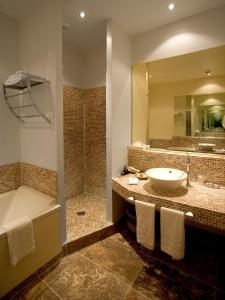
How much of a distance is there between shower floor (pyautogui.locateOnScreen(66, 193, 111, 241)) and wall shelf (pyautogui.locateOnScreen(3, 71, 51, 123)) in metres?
1.33

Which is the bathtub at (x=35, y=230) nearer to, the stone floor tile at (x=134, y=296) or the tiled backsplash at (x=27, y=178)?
the tiled backsplash at (x=27, y=178)

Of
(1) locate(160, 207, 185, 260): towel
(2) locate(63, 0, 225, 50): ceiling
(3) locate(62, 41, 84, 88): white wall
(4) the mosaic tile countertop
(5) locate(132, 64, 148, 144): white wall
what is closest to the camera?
(4) the mosaic tile countertop

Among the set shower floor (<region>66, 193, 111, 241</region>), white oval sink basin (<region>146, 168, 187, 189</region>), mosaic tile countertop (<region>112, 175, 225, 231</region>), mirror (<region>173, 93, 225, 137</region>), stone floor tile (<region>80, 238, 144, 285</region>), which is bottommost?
stone floor tile (<region>80, 238, 144, 285</region>)

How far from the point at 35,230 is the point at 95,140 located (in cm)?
179

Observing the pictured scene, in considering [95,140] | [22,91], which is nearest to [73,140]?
[95,140]

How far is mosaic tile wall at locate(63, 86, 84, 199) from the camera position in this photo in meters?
3.06

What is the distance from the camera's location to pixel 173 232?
5.52 ft

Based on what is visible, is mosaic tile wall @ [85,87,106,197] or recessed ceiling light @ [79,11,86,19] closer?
recessed ceiling light @ [79,11,86,19]

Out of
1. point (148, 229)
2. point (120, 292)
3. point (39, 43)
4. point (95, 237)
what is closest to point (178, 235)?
point (148, 229)

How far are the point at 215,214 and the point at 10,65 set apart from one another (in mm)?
2644

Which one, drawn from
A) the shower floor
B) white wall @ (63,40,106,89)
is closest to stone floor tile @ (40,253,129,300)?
the shower floor

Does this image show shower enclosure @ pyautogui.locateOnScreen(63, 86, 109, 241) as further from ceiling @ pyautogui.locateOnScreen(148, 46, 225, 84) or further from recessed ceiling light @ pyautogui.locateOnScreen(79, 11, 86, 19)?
recessed ceiling light @ pyautogui.locateOnScreen(79, 11, 86, 19)

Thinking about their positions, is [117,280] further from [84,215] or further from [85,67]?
[85,67]

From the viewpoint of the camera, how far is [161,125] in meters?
2.63
